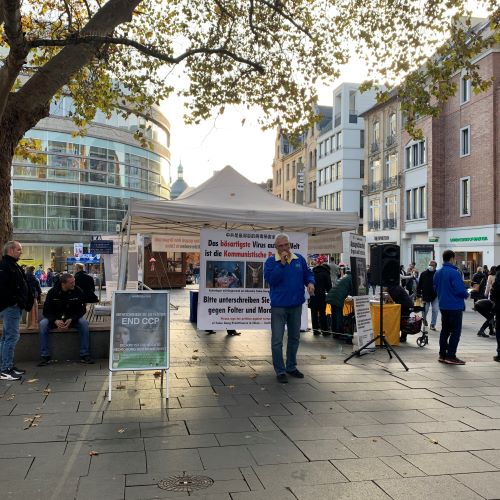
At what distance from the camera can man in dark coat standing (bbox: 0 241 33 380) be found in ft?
23.4

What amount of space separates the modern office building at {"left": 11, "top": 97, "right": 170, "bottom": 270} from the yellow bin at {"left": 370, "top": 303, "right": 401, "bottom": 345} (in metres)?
41.9

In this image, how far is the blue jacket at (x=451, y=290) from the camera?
342 inches

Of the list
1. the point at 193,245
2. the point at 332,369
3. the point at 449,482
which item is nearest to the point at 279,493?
the point at 449,482

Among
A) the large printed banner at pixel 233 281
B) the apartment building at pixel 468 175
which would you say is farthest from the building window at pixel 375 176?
the large printed banner at pixel 233 281

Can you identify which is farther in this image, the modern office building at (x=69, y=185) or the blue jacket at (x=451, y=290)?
the modern office building at (x=69, y=185)

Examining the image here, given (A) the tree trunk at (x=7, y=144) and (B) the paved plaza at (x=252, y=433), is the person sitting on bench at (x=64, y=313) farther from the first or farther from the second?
(A) the tree trunk at (x=7, y=144)

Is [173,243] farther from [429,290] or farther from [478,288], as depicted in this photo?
[478,288]

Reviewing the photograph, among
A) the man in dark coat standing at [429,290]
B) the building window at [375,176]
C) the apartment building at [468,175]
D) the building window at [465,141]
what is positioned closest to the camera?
the man in dark coat standing at [429,290]

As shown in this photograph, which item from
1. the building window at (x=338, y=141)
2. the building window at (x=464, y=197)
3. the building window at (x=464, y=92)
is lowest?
the building window at (x=464, y=197)

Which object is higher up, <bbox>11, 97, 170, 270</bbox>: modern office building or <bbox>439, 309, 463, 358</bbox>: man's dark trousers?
<bbox>11, 97, 170, 270</bbox>: modern office building

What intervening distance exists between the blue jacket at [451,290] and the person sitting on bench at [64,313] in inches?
218

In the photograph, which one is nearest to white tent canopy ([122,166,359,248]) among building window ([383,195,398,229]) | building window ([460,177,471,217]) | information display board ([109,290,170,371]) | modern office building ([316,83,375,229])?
information display board ([109,290,170,371])

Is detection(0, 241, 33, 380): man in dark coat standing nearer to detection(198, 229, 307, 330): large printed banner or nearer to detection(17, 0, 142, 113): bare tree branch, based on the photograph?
detection(17, 0, 142, 113): bare tree branch

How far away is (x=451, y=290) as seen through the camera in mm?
8734
